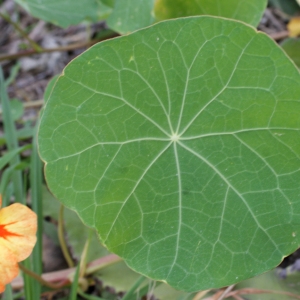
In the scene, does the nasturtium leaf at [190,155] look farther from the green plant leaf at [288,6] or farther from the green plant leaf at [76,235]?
the green plant leaf at [288,6]

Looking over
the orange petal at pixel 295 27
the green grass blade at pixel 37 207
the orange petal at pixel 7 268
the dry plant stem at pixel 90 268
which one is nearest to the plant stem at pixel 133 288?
the dry plant stem at pixel 90 268

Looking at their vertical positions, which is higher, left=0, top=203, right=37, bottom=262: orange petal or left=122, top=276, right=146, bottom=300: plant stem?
Result: left=0, top=203, right=37, bottom=262: orange petal

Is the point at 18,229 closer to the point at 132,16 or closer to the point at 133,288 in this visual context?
the point at 133,288

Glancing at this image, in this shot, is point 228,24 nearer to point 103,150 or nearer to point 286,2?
point 103,150

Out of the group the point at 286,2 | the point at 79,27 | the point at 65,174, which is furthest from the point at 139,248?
the point at 79,27

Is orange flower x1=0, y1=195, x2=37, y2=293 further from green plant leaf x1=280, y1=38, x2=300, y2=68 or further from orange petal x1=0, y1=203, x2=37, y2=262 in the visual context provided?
green plant leaf x1=280, y1=38, x2=300, y2=68

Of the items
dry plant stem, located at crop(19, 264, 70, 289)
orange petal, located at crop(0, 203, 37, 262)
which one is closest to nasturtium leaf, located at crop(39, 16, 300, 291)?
orange petal, located at crop(0, 203, 37, 262)
